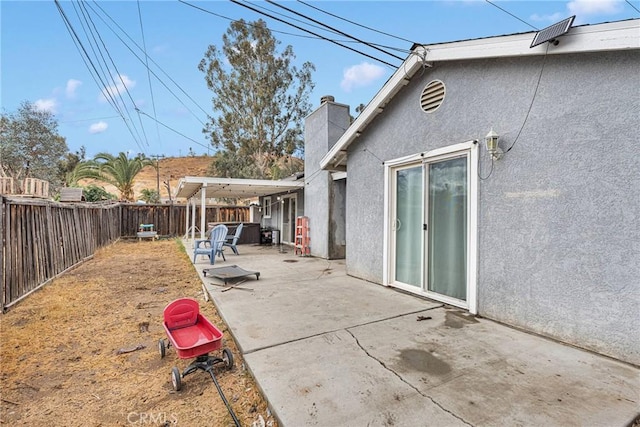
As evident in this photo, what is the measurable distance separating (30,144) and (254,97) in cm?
1431

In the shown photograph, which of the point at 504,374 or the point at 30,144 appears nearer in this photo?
the point at 504,374

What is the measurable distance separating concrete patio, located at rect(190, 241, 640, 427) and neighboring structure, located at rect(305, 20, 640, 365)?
40 centimetres

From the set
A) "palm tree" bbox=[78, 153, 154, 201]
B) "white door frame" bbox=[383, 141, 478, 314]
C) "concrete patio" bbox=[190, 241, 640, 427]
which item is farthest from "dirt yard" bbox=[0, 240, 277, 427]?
"palm tree" bbox=[78, 153, 154, 201]

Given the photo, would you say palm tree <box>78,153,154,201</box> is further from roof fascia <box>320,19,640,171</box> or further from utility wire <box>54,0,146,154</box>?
roof fascia <box>320,19,640,171</box>

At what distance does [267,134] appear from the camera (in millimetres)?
24375

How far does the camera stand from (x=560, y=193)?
3.24 meters

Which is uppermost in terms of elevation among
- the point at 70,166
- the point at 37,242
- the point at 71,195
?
the point at 70,166

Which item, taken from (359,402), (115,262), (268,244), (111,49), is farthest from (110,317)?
(268,244)

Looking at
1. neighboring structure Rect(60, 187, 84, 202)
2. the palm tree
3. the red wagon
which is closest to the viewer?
the red wagon

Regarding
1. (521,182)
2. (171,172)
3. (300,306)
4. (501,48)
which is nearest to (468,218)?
(521,182)

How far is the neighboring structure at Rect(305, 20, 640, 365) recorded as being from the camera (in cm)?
284

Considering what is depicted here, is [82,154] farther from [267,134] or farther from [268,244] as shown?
[268,244]

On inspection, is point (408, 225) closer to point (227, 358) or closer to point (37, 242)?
point (227, 358)

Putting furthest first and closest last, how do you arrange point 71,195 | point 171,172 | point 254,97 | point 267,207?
point 171,172 → point 254,97 → point 267,207 → point 71,195
